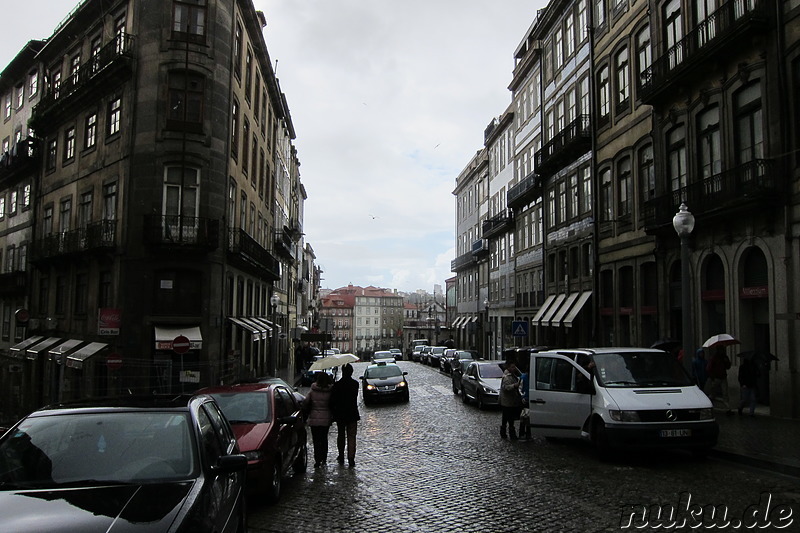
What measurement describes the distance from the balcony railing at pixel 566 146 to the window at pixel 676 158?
301 inches

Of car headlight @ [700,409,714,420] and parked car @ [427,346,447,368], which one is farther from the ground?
car headlight @ [700,409,714,420]

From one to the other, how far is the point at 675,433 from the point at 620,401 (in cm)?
96

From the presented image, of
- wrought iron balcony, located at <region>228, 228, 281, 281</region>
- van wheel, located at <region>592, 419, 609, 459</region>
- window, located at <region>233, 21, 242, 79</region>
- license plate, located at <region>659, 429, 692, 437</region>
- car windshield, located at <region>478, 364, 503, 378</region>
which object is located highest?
window, located at <region>233, 21, 242, 79</region>

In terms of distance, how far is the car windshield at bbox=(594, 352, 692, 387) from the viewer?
1116cm

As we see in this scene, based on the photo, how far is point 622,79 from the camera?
87.4ft

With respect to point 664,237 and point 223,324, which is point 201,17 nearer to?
point 223,324

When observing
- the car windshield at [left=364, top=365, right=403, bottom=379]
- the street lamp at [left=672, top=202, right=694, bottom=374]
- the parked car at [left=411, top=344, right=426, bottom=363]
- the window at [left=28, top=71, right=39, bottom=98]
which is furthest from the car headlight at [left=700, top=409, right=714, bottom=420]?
the parked car at [left=411, top=344, right=426, bottom=363]

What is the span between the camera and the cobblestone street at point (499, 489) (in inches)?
295

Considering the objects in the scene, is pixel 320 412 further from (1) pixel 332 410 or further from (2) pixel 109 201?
(2) pixel 109 201

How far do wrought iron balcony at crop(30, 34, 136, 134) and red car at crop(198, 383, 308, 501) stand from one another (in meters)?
19.1

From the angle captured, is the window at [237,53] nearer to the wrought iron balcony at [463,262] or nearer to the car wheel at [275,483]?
the car wheel at [275,483]

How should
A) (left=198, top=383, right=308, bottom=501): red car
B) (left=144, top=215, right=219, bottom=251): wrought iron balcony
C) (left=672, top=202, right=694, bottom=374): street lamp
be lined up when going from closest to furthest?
(left=198, top=383, right=308, bottom=501): red car → (left=672, top=202, right=694, bottom=374): street lamp → (left=144, top=215, right=219, bottom=251): wrought iron balcony

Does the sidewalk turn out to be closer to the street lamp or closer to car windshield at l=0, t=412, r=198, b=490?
the street lamp

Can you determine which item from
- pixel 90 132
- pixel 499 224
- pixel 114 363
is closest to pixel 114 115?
pixel 90 132
